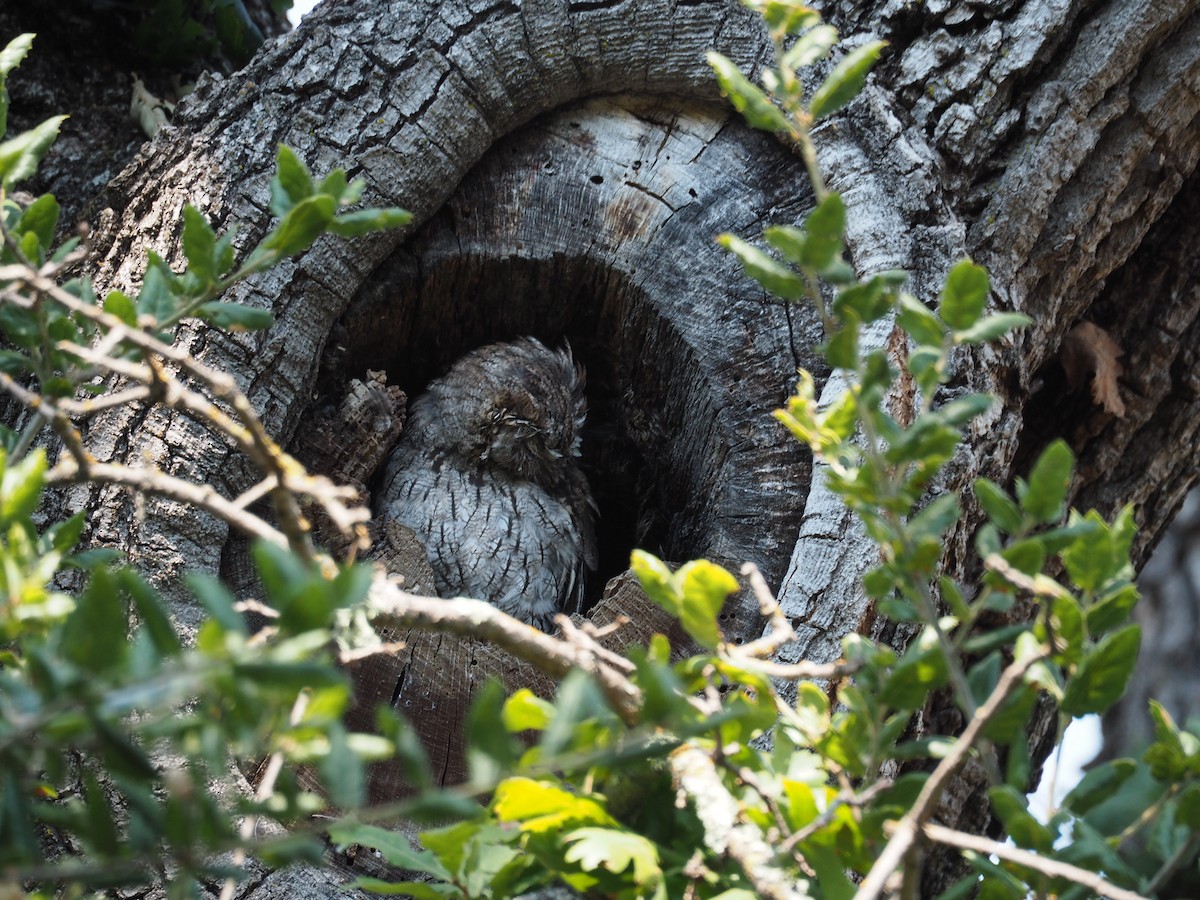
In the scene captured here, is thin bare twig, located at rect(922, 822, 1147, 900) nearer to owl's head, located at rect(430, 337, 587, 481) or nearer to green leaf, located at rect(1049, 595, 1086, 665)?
green leaf, located at rect(1049, 595, 1086, 665)

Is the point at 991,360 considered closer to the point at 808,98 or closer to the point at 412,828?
the point at 808,98

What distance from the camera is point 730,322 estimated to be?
1592 mm

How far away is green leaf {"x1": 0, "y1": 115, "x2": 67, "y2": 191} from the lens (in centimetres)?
70

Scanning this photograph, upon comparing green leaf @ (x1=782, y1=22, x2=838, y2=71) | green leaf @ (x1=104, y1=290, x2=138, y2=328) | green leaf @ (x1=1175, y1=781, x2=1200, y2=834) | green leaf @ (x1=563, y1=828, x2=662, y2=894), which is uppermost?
green leaf @ (x1=782, y1=22, x2=838, y2=71)

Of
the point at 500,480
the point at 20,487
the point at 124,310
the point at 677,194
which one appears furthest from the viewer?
the point at 500,480

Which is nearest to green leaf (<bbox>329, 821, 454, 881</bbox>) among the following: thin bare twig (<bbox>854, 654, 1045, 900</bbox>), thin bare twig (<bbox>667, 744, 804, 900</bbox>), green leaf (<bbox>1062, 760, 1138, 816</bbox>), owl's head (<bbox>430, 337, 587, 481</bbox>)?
thin bare twig (<bbox>667, 744, 804, 900</bbox>)

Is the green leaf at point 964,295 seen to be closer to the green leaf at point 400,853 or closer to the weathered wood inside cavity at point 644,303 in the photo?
the green leaf at point 400,853

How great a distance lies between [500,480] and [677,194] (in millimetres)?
888

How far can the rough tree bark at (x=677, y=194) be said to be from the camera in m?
1.44

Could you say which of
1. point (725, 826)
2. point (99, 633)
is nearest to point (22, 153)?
point (99, 633)

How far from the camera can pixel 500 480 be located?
2334 millimetres

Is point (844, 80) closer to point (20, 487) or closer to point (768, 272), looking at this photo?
point (768, 272)

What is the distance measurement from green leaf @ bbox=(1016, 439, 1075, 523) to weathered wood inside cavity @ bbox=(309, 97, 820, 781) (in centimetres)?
80

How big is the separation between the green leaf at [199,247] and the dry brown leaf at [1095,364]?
1534 millimetres
